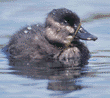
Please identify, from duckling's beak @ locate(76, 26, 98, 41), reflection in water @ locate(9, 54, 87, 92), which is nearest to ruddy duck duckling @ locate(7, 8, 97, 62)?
duckling's beak @ locate(76, 26, 98, 41)

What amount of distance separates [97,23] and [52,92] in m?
6.90

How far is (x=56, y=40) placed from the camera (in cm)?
728

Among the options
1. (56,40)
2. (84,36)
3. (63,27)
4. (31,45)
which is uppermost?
(63,27)

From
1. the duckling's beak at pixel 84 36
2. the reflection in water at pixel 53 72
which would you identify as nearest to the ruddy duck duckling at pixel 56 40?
the duckling's beak at pixel 84 36

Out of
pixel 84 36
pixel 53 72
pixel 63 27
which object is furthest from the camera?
pixel 63 27

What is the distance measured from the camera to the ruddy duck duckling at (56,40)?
23.2 feet

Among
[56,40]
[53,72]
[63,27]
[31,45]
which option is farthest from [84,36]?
[53,72]

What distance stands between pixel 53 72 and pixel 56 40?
6.34 feet

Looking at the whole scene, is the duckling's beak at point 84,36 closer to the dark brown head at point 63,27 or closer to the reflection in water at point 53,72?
the dark brown head at point 63,27

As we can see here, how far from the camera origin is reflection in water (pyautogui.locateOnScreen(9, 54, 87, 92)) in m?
Answer: 4.50

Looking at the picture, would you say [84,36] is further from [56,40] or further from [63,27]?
[56,40]

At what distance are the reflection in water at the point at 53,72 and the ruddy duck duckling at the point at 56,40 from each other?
16.4 inches

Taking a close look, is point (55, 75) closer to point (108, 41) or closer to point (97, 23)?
point (108, 41)

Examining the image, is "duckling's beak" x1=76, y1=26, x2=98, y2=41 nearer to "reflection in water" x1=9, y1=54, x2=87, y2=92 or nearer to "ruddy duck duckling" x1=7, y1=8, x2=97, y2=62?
"ruddy duck duckling" x1=7, y1=8, x2=97, y2=62
